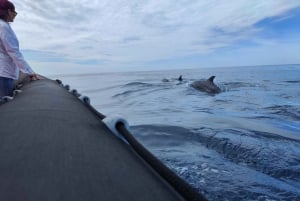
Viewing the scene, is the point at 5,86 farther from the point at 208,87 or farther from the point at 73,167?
the point at 208,87

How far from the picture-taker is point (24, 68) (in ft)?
13.2

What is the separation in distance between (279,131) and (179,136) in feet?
7.78

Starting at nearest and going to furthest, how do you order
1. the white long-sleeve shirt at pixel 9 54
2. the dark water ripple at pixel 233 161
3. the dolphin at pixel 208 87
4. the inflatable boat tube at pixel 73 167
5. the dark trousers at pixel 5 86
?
the inflatable boat tube at pixel 73 167, the dark water ripple at pixel 233 161, the white long-sleeve shirt at pixel 9 54, the dark trousers at pixel 5 86, the dolphin at pixel 208 87

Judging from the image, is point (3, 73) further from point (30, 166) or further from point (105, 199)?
point (105, 199)

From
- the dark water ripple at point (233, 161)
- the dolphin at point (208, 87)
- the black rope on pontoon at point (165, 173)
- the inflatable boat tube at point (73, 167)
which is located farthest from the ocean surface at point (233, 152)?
the dolphin at point (208, 87)

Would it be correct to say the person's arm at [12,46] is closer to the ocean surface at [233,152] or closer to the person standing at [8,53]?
the person standing at [8,53]

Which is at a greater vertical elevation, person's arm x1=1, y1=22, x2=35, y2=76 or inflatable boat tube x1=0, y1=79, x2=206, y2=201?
person's arm x1=1, y1=22, x2=35, y2=76

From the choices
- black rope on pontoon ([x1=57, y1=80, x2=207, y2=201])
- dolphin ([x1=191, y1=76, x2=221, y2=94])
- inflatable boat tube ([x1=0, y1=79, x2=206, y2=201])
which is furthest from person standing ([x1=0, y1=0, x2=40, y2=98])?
dolphin ([x1=191, y1=76, x2=221, y2=94])

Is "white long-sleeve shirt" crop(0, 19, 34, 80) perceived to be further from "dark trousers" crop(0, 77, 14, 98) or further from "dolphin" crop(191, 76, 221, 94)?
"dolphin" crop(191, 76, 221, 94)

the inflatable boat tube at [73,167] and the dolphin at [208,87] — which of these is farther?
the dolphin at [208,87]

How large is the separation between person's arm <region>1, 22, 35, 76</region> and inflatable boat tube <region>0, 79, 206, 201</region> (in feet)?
8.44

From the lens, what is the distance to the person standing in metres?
3.77

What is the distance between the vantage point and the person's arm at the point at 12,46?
12.3 ft

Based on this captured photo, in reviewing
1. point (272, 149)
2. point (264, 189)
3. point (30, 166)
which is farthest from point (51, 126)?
point (272, 149)
